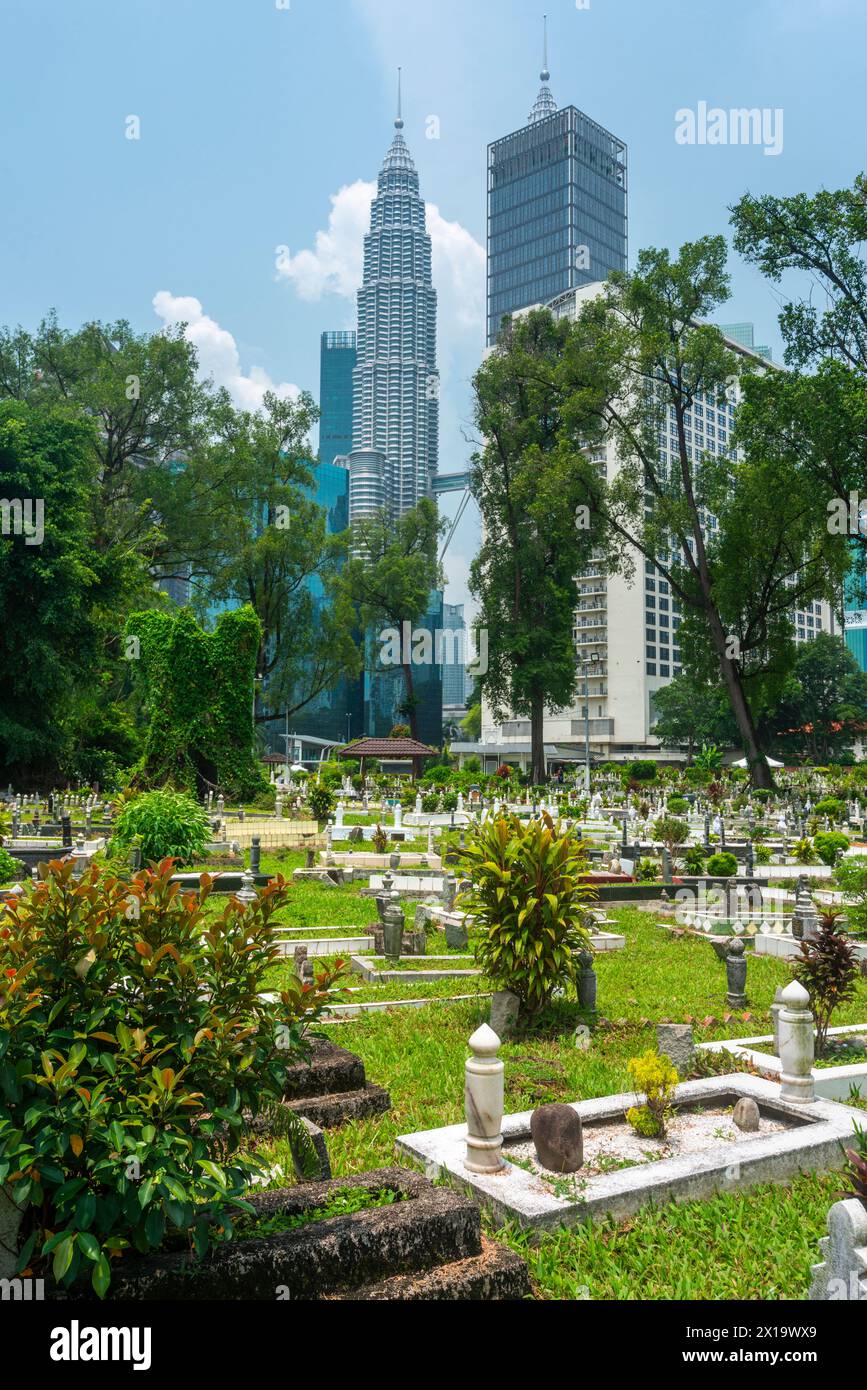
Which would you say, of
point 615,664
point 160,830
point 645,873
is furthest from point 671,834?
point 615,664

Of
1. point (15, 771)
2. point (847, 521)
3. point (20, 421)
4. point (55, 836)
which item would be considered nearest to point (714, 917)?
point (847, 521)

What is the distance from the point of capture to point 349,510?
142500mm

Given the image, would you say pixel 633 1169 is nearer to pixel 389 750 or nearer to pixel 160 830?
pixel 160 830

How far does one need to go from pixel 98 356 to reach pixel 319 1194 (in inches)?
1541

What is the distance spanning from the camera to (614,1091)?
21.7 feet

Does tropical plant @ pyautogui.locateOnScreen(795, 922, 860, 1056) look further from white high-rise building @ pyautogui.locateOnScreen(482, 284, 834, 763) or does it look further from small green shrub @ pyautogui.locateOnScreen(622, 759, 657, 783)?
white high-rise building @ pyautogui.locateOnScreen(482, 284, 834, 763)

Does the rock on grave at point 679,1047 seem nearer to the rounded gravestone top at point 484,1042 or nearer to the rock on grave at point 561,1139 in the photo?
the rock on grave at point 561,1139

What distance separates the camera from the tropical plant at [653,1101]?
19.0 feet

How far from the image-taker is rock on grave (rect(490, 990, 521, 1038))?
27.2 ft

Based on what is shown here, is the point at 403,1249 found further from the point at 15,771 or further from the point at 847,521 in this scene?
the point at 15,771

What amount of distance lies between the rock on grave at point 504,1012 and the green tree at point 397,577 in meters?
44.3

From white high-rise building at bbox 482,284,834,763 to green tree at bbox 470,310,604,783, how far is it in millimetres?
40467

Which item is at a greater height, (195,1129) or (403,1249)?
(195,1129)

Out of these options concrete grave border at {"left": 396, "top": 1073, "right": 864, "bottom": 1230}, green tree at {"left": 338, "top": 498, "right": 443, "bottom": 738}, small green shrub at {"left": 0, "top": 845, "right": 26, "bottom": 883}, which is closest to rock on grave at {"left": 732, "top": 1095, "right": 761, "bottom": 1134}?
concrete grave border at {"left": 396, "top": 1073, "right": 864, "bottom": 1230}
